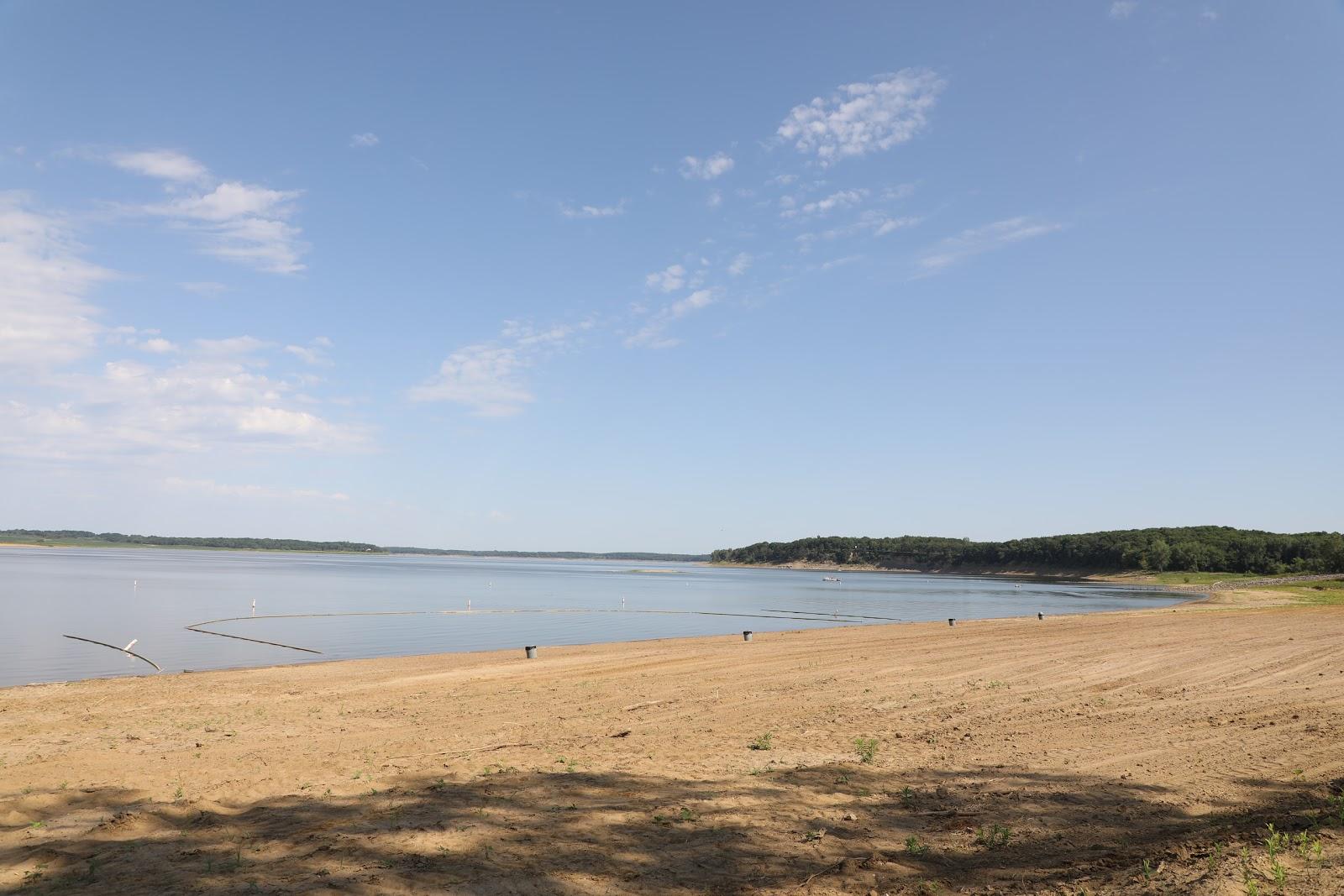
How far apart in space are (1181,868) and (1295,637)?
26234mm

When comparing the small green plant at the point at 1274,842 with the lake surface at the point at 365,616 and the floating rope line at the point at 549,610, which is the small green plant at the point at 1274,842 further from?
the floating rope line at the point at 549,610

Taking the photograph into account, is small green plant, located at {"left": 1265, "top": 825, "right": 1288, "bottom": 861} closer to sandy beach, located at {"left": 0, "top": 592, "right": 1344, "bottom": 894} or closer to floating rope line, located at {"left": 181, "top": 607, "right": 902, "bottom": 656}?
sandy beach, located at {"left": 0, "top": 592, "right": 1344, "bottom": 894}

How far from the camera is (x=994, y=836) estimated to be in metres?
8.05

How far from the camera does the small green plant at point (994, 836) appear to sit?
309 inches

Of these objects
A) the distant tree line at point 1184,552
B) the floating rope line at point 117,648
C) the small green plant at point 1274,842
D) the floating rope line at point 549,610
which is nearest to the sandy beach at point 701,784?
the small green plant at point 1274,842

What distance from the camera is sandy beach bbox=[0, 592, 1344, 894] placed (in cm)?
714

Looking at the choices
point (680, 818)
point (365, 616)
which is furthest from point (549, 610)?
point (680, 818)

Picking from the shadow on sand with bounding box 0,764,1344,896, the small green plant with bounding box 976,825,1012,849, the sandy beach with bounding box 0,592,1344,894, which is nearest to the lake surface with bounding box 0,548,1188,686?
the sandy beach with bounding box 0,592,1344,894

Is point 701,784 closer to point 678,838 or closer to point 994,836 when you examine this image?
point 678,838

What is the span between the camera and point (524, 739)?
13.6 metres

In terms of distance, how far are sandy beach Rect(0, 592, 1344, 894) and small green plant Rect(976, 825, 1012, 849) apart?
5cm

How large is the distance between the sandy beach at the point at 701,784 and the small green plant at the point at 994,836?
0.17 ft

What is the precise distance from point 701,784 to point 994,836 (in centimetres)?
343

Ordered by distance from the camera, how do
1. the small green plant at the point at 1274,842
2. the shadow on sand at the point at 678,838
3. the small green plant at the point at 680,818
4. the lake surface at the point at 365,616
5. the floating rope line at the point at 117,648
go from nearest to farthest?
the small green plant at the point at 1274,842, the shadow on sand at the point at 678,838, the small green plant at the point at 680,818, the floating rope line at the point at 117,648, the lake surface at the point at 365,616
